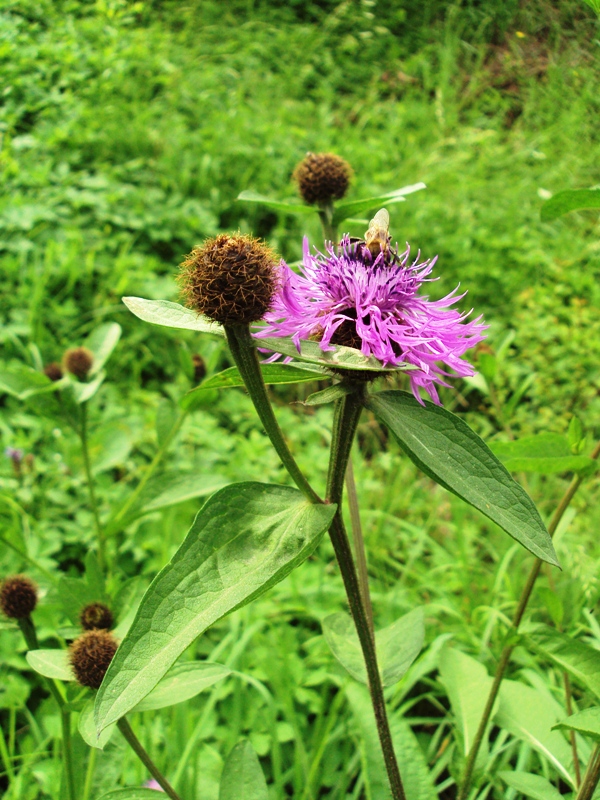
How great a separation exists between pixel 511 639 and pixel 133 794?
1.84 ft

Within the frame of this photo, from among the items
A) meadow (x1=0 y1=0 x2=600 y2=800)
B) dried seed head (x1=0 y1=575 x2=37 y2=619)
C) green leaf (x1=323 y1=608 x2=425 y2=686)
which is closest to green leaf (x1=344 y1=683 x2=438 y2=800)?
meadow (x1=0 y1=0 x2=600 y2=800)

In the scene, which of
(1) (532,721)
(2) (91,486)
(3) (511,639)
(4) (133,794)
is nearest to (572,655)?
(3) (511,639)

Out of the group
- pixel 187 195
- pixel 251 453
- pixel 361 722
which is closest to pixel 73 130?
pixel 187 195

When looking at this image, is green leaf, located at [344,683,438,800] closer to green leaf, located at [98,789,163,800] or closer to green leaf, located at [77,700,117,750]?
green leaf, located at [98,789,163,800]

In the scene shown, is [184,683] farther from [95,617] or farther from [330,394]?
[330,394]

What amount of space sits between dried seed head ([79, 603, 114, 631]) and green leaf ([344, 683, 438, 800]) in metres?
0.57

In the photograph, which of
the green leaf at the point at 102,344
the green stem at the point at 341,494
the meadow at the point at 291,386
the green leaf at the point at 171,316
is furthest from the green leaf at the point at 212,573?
the green leaf at the point at 102,344

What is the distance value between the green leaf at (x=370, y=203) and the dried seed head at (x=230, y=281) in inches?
12.3

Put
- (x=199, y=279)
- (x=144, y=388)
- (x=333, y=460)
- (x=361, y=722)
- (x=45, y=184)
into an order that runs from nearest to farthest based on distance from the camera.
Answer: (x=199, y=279) < (x=333, y=460) < (x=361, y=722) < (x=144, y=388) < (x=45, y=184)

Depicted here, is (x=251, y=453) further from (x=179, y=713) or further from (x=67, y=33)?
(x=67, y=33)

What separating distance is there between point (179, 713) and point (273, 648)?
35 centimetres

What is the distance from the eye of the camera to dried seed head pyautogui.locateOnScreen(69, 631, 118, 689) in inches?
32.2

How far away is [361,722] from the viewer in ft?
4.26

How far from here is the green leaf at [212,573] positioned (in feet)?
1.92
